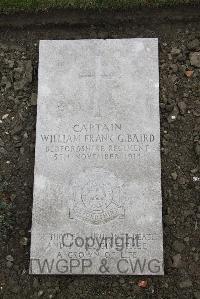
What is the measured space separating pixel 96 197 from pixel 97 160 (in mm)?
305

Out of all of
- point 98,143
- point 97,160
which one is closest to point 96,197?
point 97,160

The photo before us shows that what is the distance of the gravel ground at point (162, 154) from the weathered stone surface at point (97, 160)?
0.16 m

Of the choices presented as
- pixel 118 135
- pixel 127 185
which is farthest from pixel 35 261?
pixel 118 135

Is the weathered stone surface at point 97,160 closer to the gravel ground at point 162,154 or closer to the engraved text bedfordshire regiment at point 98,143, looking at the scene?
the engraved text bedfordshire regiment at point 98,143

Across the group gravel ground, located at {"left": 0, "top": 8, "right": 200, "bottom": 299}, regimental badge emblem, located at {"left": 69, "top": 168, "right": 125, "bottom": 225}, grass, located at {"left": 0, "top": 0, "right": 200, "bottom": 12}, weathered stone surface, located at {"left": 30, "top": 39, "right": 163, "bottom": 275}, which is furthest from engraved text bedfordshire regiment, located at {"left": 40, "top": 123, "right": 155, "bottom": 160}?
grass, located at {"left": 0, "top": 0, "right": 200, "bottom": 12}

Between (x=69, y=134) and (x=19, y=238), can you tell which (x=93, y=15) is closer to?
(x=69, y=134)

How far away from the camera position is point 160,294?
13.0ft

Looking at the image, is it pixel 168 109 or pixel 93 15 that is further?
pixel 93 15

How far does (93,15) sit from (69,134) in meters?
1.25

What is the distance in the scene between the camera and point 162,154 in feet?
14.0

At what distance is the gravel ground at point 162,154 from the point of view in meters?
3.99

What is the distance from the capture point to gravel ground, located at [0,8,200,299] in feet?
13.1

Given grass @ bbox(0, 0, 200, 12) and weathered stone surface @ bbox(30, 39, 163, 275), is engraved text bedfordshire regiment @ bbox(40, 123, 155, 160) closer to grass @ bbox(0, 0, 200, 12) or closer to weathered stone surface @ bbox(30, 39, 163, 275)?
weathered stone surface @ bbox(30, 39, 163, 275)

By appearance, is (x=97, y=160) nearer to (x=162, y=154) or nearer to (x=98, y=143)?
(x=98, y=143)
